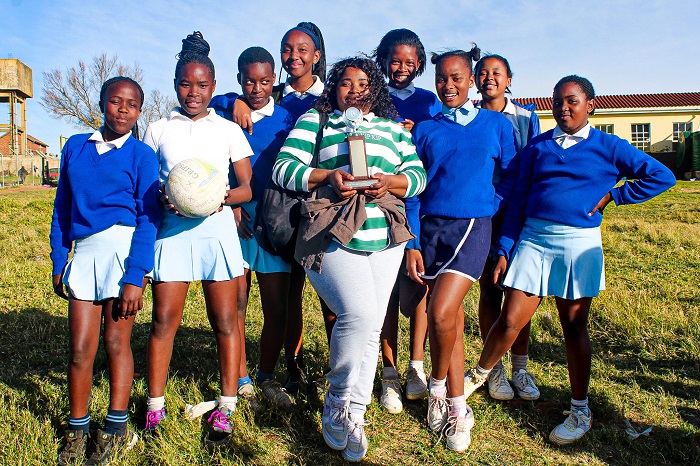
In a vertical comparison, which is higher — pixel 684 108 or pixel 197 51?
pixel 684 108

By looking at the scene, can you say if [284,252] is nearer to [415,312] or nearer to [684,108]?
[415,312]

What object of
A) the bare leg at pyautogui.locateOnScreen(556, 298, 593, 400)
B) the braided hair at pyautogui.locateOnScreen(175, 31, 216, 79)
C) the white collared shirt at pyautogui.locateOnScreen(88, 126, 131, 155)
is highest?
the braided hair at pyautogui.locateOnScreen(175, 31, 216, 79)

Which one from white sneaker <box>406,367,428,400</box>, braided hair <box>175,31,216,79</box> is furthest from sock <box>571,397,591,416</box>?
braided hair <box>175,31,216,79</box>

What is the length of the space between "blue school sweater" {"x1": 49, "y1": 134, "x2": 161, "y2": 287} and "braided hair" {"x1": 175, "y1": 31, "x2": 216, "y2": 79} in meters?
0.56

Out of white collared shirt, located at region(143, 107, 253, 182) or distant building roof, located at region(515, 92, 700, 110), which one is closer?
white collared shirt, located at region(143, 107, 253, 182)

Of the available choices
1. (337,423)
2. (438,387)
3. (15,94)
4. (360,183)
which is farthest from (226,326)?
(15,94)

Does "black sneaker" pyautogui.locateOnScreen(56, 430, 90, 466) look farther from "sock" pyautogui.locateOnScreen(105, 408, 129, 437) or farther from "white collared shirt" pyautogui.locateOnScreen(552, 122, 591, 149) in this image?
"white collared shirt" pyautogui.locateOnScreen(552, 122, 591, 149)

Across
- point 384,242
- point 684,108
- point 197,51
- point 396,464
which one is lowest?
point 396,464

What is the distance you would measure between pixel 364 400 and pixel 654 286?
4.58 m

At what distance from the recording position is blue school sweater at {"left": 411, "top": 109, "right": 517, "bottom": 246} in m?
3.37

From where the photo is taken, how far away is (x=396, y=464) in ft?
10.3

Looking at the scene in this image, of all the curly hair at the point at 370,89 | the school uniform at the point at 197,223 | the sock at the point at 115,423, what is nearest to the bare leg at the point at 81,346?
→ the sock at the point at 115,423

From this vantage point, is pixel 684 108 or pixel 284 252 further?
pixel 684 108

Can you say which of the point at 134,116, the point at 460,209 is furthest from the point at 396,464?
the point at 134,116
